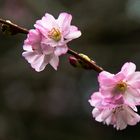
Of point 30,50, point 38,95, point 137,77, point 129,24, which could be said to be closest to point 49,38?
point 30,50

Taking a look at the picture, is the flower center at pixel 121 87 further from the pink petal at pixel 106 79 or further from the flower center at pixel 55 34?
the flower center at pixel 55 34

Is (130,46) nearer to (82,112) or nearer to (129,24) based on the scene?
(129,24)

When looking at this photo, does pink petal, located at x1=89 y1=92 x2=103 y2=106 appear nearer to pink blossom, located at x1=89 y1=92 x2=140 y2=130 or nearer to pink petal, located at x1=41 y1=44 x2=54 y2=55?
pink blossom, located at x1=89 y1=92 x2=140 y2=130

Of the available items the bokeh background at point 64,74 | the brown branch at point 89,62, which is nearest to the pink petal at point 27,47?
the brown branch at point 89,62

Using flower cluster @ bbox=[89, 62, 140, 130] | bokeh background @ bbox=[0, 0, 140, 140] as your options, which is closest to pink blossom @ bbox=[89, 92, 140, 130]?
flower cluster @ bbox=[89, 62, 140, 130]

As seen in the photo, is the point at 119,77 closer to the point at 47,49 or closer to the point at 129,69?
the point at 129,69

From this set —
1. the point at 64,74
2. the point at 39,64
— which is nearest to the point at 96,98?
the point at 39,64
